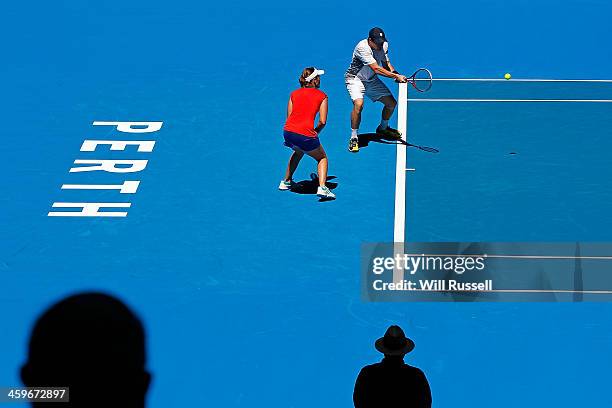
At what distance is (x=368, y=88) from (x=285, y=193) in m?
2.42

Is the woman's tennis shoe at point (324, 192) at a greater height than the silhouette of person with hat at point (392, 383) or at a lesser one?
greater

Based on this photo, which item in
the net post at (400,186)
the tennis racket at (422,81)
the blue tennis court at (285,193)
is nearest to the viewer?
the blue tennis court at (285,193)

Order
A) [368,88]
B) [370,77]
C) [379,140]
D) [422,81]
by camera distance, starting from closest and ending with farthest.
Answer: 1. [370,77]
2. [368,88]
3. [379,140]
4. [422,81]

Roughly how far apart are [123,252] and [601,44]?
411 inches

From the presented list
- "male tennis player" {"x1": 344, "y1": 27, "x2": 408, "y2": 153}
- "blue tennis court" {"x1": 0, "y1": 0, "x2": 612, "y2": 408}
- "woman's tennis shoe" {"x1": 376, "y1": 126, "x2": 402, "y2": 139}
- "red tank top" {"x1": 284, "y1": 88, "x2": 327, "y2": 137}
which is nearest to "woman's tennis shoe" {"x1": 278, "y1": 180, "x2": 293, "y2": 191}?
"blue tennis court" {"x1": 0, "y1": 0, "x2": 612, "y2": 408}

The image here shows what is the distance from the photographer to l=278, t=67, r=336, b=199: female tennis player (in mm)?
14789

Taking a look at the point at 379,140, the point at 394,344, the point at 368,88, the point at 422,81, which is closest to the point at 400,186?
the point at 379,140

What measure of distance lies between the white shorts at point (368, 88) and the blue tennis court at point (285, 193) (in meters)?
0.81

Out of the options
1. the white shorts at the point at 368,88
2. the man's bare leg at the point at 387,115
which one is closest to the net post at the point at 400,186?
the man's bare leg at the point at 387,115

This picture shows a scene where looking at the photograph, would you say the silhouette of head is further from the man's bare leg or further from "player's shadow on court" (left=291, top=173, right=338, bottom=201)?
the man's bare leg

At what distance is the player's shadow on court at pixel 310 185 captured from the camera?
1538 cm

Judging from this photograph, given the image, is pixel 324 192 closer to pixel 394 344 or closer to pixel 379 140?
pixel 379 140

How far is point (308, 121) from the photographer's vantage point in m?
14.8

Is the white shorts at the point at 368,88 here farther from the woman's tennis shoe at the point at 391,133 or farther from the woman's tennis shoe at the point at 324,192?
the woman's tennis shoe at the point at 324,192
